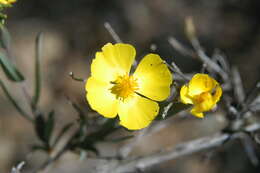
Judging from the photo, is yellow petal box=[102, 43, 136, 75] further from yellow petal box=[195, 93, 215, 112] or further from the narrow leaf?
the narrow leaf

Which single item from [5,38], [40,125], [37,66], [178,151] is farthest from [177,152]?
[5,38]

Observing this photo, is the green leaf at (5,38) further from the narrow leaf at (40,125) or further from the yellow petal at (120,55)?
the yellow petal at (120,55)

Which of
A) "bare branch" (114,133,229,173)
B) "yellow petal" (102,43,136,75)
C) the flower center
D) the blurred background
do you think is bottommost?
the blurred background

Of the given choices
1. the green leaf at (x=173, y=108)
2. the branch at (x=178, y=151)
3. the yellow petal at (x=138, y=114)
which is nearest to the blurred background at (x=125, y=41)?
the branch at (x=178, y=151)

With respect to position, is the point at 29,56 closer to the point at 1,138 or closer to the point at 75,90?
the point at 75,90

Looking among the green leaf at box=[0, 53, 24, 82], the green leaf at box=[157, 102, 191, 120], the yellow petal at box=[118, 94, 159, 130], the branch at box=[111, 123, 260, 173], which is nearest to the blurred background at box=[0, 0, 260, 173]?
the branch at box=[111, 123, 260, 173]

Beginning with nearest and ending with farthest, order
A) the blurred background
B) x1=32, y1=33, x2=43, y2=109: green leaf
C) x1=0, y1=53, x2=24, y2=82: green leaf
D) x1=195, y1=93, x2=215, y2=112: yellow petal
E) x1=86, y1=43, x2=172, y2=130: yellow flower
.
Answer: x1=195, y1=93, x2=215, y2=112: yellow petal
x1=86, y1=43, x2=172, y2=130: yellow flower
x1=0, y1=53, x2=24, y2=82: green leaf
x1=32, y1=33, x2=43, y2=109: green leaf
the blurred background

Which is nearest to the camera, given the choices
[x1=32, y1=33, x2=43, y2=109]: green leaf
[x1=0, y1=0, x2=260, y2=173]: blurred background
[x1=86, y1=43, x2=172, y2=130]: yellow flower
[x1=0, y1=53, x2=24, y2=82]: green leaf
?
[x1=86, y1=43, x2=172, y2=130]: yellow flower

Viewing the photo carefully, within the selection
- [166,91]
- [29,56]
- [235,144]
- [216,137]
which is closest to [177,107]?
[166,91]
